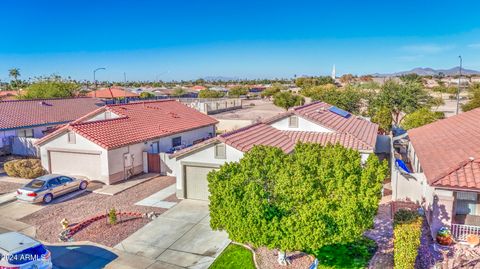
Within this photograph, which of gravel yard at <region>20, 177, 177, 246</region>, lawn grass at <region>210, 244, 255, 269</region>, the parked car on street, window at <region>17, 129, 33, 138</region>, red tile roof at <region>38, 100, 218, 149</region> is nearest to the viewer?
the parked car on street

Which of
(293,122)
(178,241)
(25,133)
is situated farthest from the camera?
(25,133)

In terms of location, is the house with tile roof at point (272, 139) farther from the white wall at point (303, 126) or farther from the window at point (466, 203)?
the window at point (466, 203)

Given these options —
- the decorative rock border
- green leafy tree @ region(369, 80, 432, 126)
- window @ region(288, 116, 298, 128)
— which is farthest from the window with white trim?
green leafy tree @ region(369, 80, 432, 126)

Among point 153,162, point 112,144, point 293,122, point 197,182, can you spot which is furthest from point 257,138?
point 112,144

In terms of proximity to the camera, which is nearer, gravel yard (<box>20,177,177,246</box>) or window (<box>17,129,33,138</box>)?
gravel yard (<box>20,177,177,246</box>)

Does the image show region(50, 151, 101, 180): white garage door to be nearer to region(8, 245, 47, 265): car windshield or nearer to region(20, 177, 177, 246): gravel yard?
region(20, 177, 177, 246): gravel yard

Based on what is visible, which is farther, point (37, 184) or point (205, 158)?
point (205, 158)

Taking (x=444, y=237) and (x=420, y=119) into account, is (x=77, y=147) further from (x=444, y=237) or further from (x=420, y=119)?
(x=420, y=119)
